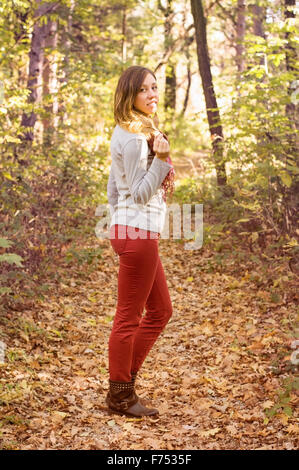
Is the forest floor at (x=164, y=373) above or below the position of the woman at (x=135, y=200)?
below

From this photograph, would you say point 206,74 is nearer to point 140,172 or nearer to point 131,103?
point 131,103

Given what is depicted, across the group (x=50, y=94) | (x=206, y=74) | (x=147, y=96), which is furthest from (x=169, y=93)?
(x=147, y=96)

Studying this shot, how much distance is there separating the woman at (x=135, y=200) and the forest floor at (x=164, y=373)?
47 centimetres

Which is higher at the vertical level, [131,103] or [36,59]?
[36,59]

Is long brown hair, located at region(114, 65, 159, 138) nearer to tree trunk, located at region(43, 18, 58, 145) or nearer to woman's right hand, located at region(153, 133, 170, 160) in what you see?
woman's right hand, located at region(153, 133, 170, 160)

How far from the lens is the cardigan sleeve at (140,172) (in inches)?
131

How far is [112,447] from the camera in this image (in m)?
3.51

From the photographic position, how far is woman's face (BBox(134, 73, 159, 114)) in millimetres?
3508

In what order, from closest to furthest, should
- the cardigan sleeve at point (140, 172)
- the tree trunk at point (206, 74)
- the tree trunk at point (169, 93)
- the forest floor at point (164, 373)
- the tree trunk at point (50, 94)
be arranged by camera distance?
the cardigan sleeve at point (140, 172) < the forest floor at point (164, 373) < the tree trunk at point (50, 94) < the tree trunk at point (206, 74) < the tree trunk at point (169, 93)

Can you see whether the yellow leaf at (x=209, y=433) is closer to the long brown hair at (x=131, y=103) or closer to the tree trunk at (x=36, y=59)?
the long brown hair at (x=131, y=103)

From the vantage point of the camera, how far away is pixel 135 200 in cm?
335

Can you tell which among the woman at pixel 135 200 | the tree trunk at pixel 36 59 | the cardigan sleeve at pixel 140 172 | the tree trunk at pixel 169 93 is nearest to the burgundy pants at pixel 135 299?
the woman at pixel 135 200

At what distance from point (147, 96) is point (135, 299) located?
1.36 m
